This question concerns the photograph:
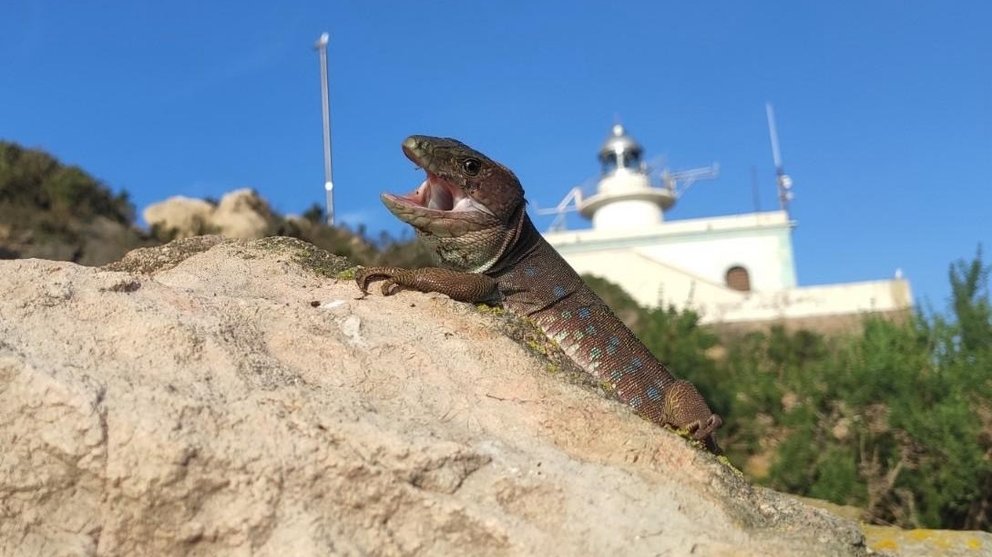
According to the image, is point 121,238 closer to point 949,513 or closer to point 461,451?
point 949,513

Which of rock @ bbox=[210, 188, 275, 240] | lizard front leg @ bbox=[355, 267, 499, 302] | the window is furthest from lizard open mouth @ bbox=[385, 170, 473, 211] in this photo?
the window

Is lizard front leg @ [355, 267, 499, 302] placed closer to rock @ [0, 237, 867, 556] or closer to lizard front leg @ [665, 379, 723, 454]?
rock @ [0, 237, 867, 556]

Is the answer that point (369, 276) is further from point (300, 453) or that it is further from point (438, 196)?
point (300, 453)

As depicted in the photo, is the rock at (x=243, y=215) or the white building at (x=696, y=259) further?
the white building at (x=696, y=259)

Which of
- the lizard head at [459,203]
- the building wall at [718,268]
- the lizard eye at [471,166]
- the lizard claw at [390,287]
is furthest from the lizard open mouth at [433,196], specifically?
the building wall at [718,268]

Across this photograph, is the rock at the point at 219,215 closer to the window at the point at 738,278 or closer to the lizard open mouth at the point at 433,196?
the window at the point at 738,278

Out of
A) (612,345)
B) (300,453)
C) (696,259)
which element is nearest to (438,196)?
(612,345)
